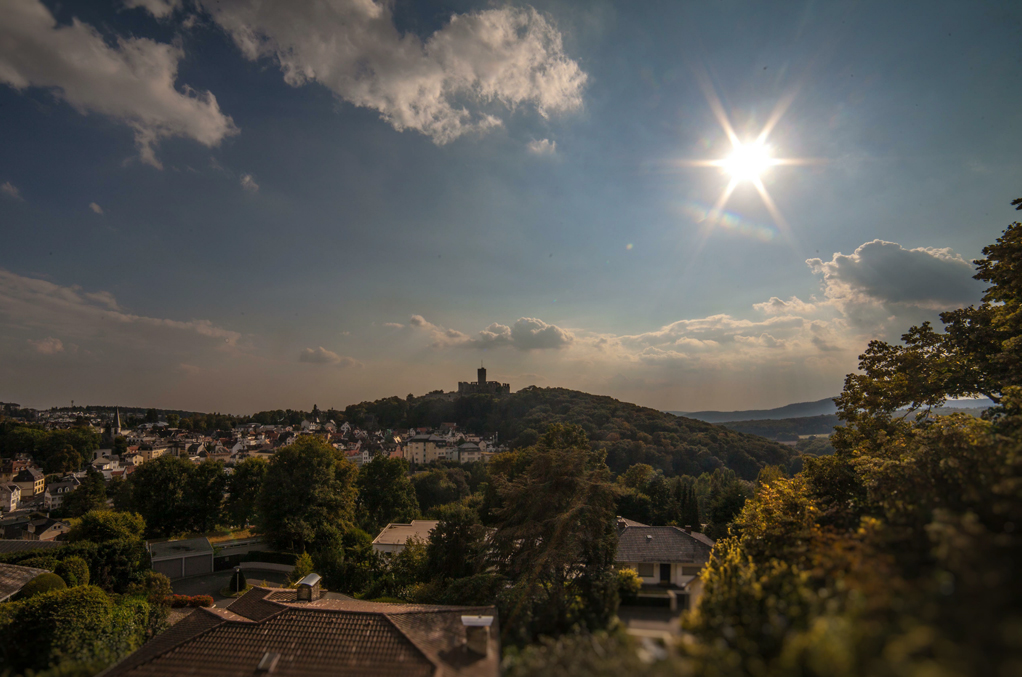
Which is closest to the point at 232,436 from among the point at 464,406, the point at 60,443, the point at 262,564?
the point at 60,443

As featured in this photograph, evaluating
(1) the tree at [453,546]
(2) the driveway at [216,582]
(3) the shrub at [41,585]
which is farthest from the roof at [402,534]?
(3) the shrub at [41,585]

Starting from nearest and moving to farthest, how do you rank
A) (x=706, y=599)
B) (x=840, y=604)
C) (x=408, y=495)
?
(x=840, y=604) < (x=706, y=599) < (x=408, y=495)

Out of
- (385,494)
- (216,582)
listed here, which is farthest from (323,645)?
(385,494)

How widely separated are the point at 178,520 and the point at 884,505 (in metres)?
35.0

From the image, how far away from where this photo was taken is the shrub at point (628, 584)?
1021cm

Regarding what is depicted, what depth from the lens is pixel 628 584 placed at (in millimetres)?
10547

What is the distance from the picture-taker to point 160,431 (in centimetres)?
10431

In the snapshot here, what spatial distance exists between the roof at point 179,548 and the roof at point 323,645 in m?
15.5

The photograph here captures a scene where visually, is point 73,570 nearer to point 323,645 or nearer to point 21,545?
point 21,545

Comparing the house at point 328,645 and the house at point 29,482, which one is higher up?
the house at point 328,645

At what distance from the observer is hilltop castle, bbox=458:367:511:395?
114213 millimetres

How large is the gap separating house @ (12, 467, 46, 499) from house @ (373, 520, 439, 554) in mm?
60305

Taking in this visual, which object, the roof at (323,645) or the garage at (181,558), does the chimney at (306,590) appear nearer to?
the roof at (323,645)

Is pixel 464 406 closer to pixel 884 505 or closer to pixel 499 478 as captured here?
pixel 499 478
